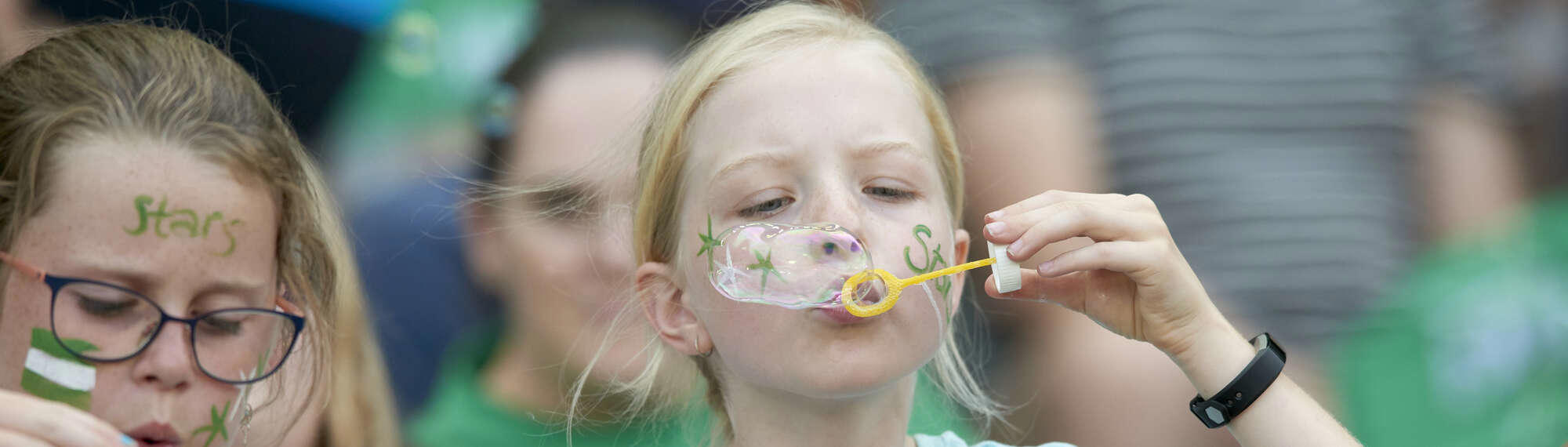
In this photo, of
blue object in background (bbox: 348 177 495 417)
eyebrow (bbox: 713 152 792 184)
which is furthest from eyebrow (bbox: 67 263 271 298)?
blue object in background (bbox: 348 177 495 417)

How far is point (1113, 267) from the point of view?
1.95 m

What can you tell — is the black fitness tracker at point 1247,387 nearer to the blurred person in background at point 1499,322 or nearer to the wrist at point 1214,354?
the wrist at point 1214,354

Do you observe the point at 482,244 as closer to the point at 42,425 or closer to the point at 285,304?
the point at 285,304

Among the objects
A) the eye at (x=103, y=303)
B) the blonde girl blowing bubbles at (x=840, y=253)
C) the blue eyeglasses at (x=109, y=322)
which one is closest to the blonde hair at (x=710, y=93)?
the blonde girl blowing bubbles at (x=840, y=253)

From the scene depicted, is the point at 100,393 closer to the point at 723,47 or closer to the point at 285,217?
the point at 285,217

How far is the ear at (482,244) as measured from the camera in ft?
10.1

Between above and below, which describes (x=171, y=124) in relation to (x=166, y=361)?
above

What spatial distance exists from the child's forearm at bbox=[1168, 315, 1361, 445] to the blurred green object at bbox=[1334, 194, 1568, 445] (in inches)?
51.3

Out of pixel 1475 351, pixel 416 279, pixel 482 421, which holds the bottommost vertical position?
pixel 482 421

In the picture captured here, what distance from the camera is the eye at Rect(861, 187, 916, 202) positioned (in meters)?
2.03

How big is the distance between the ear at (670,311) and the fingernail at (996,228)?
49 centimetres

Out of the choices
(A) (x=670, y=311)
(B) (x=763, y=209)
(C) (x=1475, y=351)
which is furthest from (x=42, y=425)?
(C) (x=1475, y=351)

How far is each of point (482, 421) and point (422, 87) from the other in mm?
795

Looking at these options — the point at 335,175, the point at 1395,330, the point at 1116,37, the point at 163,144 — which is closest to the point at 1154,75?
the point at 1116,37
